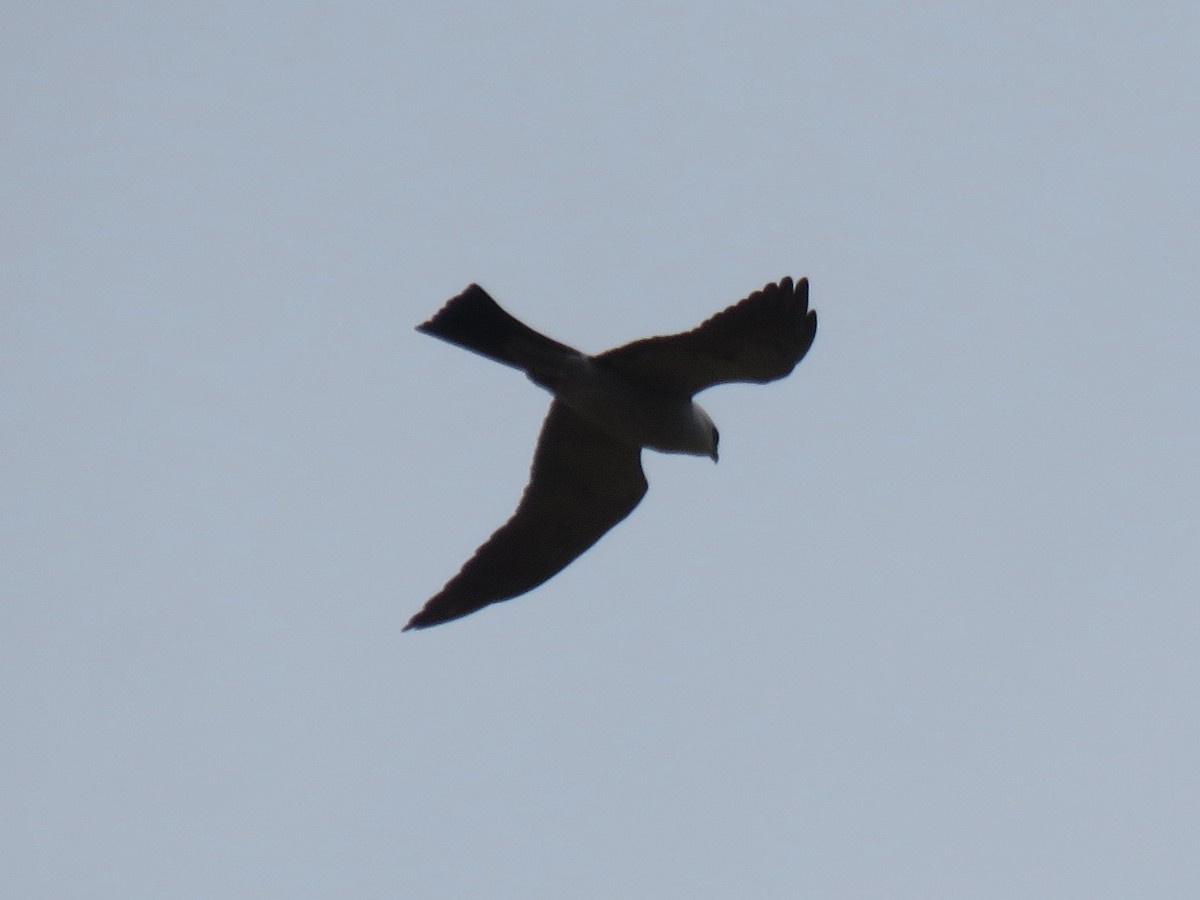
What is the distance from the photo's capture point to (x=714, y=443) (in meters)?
8.79

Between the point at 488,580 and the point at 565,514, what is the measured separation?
0.65 meters

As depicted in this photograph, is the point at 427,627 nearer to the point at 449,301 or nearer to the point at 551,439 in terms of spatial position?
the point at 551,439

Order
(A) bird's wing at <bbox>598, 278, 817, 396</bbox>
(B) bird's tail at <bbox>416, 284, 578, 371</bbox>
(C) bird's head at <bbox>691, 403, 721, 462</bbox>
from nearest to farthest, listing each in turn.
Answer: (A) bird's wing at <bbox>598, 278, 817, 396</bbox>
(B) bird's tail at <bbox>416, 284, 578, 371</bbox>
(C) bird's head at <bbox>691, 403, 721, 462</bbox>

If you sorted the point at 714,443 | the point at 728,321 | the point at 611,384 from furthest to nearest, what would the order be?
the point at 714,443 < the point at 611,384 < the point at 728,321

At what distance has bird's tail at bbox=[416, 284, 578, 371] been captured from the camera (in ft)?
26.0

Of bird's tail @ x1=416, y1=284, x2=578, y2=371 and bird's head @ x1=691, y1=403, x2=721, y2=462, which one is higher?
bird's tail @ x1=416, y1=284, x2=578, y2=371

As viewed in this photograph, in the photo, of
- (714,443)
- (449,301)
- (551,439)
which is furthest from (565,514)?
(449,301)

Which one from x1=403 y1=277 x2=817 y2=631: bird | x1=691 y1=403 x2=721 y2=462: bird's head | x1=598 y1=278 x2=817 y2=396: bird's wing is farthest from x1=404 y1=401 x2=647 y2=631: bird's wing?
x1=598 y1=278 x2=817 y2=396: bird's wing

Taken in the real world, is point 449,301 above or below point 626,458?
above

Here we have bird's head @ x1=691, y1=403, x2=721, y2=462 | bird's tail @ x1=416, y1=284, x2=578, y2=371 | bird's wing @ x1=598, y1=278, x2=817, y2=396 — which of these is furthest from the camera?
bird's head @ x1=691, y1=403, x2=721, y2=462

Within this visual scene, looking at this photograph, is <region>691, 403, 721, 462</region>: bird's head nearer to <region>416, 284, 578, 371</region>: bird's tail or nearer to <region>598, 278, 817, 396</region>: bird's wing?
<region>598, 278, 817, 396</region>: bird's wing

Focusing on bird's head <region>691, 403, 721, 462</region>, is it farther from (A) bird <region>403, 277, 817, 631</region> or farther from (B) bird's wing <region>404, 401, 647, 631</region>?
(B) bird's wing <region>404, 401, 647, 631</region>

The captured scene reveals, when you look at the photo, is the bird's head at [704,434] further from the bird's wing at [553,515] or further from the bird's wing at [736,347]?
the bird's wing at [553,515]

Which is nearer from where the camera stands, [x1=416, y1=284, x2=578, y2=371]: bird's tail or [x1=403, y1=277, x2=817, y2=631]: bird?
[x1=403, y1=277, x2=817, y2=631]: bird
